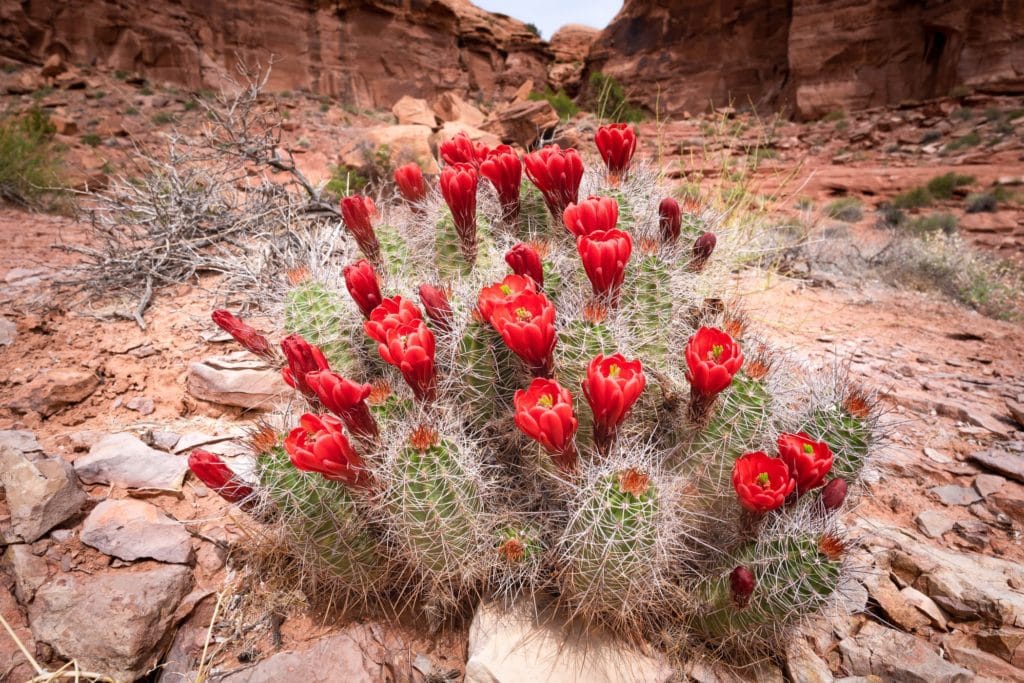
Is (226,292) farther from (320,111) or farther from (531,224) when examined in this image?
(320,111)

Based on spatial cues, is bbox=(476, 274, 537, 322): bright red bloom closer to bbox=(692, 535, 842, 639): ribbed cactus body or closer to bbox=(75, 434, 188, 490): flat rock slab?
bbox=(692, 535, 842, 639): ribbed cactus body

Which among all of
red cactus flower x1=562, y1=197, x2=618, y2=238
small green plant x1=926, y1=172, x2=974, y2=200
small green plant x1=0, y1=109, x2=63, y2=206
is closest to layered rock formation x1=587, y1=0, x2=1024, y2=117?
small green plant x1=926, y1=172, x2=974, y2=200

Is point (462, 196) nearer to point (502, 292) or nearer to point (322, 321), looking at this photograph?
point (502, 292)

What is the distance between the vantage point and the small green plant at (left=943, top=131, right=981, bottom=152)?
1507 centimetres

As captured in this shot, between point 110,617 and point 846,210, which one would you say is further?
point 846,210

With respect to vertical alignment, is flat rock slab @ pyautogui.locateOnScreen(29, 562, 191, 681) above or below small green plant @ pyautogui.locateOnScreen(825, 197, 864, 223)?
below

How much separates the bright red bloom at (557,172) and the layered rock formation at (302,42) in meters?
19.6

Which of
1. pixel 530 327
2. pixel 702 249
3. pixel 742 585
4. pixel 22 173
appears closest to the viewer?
pixel 742 585

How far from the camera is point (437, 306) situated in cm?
185

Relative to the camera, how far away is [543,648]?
1.60 meters

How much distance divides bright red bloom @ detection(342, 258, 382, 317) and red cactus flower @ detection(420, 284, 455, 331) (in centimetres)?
22

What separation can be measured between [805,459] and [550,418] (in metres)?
0.77

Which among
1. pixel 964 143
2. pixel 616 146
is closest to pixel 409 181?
pixel 616 146

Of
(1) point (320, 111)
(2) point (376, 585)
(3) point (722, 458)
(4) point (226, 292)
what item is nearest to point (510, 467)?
(2) point (376, 585)
